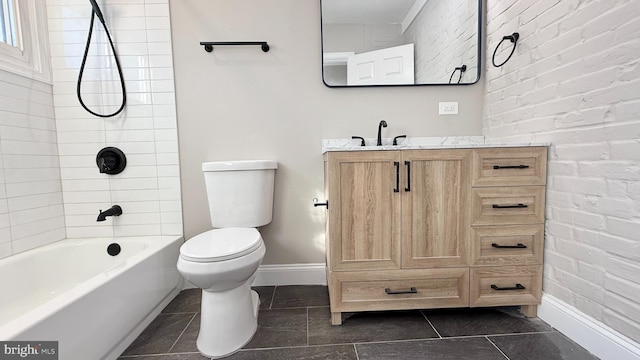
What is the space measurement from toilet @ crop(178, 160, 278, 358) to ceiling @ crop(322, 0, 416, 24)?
1036mm

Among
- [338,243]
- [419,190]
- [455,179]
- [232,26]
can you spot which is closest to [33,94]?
[232,26]

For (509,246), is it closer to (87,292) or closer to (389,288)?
(389,288)

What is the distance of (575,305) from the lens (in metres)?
1.15

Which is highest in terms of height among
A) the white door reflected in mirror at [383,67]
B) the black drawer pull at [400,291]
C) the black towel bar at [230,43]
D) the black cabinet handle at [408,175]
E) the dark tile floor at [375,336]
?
the black towel bar at [230,43]

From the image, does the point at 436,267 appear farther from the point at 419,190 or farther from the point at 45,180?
the point at 45,180

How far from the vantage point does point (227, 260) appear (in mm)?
1071

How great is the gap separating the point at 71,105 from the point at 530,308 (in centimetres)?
285

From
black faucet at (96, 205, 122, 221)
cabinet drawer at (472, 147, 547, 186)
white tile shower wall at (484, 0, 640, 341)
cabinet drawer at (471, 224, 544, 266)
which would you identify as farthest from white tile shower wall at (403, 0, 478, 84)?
black faucet at (96, 205, 122, 221)

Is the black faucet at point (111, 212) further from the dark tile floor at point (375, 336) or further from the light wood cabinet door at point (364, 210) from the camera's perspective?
the light wood cabinet door at point (364, 210)

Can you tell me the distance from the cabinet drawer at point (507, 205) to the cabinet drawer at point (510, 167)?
0.03 m

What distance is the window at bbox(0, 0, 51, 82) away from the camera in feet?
4.58

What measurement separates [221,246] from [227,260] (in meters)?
0.10

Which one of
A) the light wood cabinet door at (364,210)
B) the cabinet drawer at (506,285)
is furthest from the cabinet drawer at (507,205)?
the light wood cabinet door at (364,210)

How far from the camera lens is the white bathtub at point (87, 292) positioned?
0.85 meters
